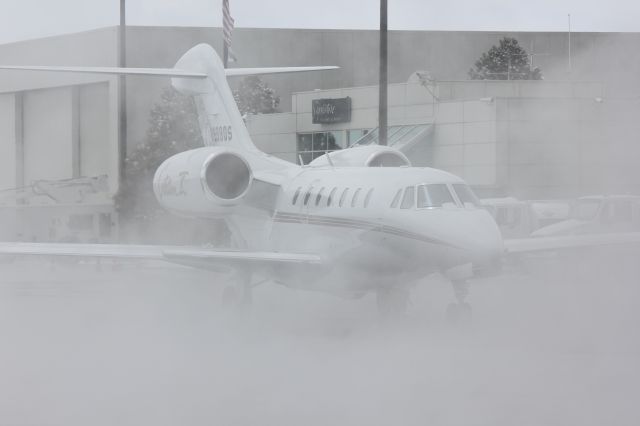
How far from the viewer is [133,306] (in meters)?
14.3

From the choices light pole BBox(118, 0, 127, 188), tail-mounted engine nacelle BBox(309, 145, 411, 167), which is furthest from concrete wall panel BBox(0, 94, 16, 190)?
tail-mounted engine nacelle BBox(309, 145, 411, 167)

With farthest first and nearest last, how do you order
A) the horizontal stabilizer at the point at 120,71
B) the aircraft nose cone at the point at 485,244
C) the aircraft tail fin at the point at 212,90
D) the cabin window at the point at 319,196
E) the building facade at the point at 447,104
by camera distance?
the aircraft tail fin at the point at 212,90, the cabin window at the point at 319,196, the aircraft nose cone at the point at 485,244, the horizontal stabilizer at the point at 120,71, the building facade at the point at 447,104

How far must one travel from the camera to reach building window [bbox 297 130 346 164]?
25.2 m

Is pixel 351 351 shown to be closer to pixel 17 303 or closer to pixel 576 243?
pixel 576 243

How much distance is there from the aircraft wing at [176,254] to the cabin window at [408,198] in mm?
1265

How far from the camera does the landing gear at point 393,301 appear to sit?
41.3ft

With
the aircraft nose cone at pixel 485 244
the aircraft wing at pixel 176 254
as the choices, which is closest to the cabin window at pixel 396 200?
the aircraft nose cone at pixel 485 244

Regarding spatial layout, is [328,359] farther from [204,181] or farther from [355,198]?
[204,181]

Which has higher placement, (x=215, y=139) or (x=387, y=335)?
(x=215, y=139)

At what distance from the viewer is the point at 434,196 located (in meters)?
11.5

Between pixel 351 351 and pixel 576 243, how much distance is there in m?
2.99

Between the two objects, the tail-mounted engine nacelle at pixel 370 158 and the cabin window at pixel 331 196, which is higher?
the tail-mounted engine nacelle at pixel 370 158

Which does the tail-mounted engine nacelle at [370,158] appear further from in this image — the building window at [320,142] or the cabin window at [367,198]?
the building window at [320,142]

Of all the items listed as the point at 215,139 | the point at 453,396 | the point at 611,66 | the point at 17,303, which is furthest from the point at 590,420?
the point at 215,139
